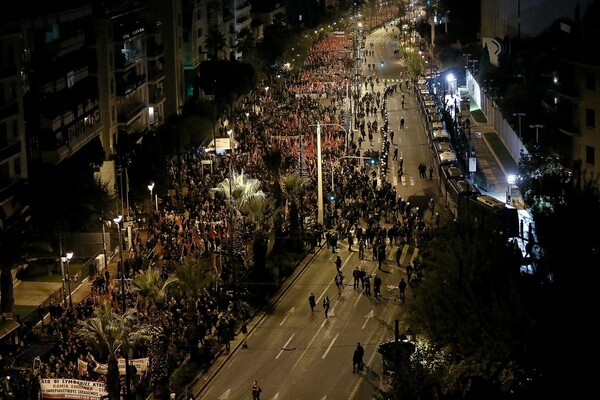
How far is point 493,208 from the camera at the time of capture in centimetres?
5150

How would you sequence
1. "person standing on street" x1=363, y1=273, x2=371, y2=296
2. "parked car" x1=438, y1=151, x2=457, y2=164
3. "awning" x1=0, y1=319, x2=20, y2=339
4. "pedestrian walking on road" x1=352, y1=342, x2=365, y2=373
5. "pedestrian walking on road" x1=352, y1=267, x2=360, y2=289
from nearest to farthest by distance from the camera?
"pedestrian walking on road" x1=352, y1=342, x2=365, y2=373 → "awning" x1=0, y1=319, x2=20, y2=339 → "person standing on street" x1=363, y1=273, x2=371, y2=296 → "pedestrian walking on road" x1=352, y1=267, x2=360, y2=289 → "parked car" x1=438, y1=151, x2=457, y2=164

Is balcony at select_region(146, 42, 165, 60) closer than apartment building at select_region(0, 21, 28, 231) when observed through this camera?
No

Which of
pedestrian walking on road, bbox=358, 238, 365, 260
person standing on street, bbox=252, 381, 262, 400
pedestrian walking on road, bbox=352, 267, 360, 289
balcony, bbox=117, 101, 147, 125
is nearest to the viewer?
person standing on street, bbox=252, 381, 262, 400

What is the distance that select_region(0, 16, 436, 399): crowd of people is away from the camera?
1556 inches

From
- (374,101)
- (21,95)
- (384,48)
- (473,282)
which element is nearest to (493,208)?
(473,282)

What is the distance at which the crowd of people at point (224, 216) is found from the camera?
39531 millimetres

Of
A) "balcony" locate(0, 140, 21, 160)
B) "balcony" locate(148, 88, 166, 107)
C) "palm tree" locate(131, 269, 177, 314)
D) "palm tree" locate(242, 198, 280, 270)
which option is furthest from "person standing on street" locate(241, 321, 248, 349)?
"balcony" locate(148, 88, 166, 107)

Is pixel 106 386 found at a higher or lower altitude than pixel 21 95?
lower

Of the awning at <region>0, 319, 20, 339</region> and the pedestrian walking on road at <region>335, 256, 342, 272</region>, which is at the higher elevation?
the awning at <region>0, 319, 20, 339</region>

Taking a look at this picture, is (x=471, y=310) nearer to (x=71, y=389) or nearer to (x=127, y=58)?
(x=71, y=389)

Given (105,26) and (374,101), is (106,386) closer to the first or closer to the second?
(105,26)

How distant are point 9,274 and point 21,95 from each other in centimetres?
1163

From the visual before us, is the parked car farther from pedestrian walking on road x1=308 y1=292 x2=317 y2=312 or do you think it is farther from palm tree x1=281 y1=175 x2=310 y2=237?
pedestrian walking on road x1=308 y1=292 x2=317 y2=312

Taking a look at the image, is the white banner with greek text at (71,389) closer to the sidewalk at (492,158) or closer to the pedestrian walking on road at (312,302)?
the pedestrian walking on road at (312,302)
